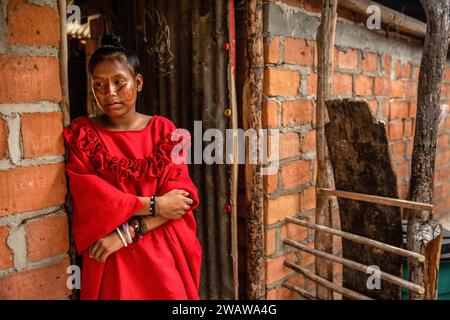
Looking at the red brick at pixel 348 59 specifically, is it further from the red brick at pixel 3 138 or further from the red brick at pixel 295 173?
the red brick at pixel 3 138

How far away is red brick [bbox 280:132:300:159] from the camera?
1517 millimetres

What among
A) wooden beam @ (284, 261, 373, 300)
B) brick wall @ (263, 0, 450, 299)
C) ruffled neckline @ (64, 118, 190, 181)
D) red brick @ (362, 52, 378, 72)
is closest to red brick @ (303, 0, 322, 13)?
brick wall @ (263, 0, 450, 299)

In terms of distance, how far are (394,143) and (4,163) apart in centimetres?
222

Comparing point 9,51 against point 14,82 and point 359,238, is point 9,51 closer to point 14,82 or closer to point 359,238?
point 14,82

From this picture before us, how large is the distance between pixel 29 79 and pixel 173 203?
0.46 meters

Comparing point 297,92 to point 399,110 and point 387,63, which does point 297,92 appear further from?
point 399,110

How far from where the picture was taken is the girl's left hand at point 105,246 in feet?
3.02

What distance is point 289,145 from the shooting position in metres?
1.56

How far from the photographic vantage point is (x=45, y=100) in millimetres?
922

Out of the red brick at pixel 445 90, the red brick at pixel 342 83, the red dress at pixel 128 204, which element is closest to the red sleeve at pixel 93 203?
the red dress at pixel 128 204

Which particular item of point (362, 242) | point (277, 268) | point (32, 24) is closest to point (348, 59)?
point (362, 242)

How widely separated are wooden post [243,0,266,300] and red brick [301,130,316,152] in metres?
0.35
